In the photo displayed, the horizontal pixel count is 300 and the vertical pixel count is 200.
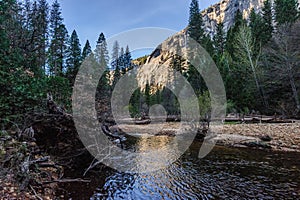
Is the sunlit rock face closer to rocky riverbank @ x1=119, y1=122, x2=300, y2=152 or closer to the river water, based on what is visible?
rocky riverbank @ x1=119, y1=122, x2=300, y2=152

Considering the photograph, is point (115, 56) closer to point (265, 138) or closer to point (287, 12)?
point (287, 12)

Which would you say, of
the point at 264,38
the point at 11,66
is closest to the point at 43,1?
the point at 11,66

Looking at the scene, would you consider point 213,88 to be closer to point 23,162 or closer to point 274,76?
point 274,76

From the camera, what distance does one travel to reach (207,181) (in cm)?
639

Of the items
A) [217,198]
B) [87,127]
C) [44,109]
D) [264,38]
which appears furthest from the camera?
[264,38]

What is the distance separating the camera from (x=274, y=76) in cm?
2130

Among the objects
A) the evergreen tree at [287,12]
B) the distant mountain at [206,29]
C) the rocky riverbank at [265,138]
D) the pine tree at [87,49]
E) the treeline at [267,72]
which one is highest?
the distant mountain at [206,29]

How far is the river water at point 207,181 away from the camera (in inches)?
213

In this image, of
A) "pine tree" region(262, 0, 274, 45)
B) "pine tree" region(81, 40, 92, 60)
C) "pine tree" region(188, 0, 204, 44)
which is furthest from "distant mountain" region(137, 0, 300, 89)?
"pine tree" region(262, 0, 274, 45)

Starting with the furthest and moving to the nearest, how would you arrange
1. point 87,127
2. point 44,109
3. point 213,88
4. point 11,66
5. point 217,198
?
point 213,88 < point 87,127 < point 44,109 < point 11,66 < point 217,198

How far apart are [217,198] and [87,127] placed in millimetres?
6097

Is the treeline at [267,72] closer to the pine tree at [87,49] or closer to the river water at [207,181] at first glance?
the river water at [207,181]

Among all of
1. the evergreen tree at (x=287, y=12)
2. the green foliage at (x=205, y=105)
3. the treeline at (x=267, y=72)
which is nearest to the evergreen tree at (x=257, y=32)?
the treeline at (x=267, y=72)

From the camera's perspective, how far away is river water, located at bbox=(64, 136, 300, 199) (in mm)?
5418
